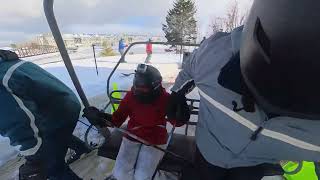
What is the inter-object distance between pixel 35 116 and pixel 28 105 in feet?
0.30

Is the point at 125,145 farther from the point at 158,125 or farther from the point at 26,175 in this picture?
the point at 26,175

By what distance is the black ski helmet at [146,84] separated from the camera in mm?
2025

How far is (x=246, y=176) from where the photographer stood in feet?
5.73

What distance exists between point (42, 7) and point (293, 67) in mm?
Result: 1360

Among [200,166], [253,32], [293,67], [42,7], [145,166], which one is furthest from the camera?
[145,166]

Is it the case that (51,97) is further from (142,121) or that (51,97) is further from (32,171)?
(142,121)

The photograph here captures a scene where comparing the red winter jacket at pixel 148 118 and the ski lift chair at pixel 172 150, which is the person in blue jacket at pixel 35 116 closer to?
the ski lift chair at pixel 172 150

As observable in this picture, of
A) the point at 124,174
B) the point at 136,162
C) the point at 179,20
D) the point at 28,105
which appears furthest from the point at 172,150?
the point at 179,20

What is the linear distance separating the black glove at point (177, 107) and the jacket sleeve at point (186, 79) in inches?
1.5

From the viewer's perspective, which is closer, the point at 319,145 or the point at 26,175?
the point at 319,145

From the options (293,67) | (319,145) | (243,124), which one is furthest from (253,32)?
(319,145)

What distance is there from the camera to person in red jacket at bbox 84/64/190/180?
2023 mm

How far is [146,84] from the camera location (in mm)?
2031

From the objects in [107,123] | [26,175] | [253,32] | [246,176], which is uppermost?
[253,32]
